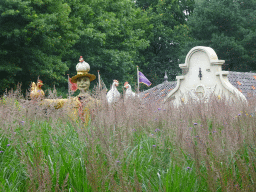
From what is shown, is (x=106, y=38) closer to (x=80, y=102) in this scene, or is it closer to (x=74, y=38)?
(x=74, y=38)

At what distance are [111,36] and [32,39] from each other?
8.18 meters

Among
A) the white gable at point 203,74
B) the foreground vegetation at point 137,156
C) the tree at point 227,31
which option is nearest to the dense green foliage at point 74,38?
the tree at point 227,31

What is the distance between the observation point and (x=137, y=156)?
9.67ft

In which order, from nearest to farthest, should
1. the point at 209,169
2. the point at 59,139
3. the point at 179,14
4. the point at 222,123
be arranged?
1. the point at 209,169
2. the point at 222,123
3. the point at 59,139
4. the point at 179,14

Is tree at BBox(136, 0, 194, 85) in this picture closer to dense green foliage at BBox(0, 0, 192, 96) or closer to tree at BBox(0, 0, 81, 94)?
dense green foliage at BBox(0, 0, 192, 96)

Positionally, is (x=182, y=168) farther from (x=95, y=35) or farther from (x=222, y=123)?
(x=95, y=35)

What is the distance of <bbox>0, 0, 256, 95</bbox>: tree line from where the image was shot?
1695 centimetres

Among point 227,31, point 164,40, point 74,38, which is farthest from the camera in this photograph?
point 164,40

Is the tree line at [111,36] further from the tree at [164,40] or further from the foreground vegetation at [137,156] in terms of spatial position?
the foreground vegetation at [137,156]

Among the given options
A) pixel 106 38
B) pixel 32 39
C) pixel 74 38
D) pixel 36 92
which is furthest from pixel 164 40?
pixel 36 92

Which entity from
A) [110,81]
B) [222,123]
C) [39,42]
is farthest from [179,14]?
[222,123]

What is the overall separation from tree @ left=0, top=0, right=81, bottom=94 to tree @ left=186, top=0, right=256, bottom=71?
1127cm

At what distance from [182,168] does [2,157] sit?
6.25 ft

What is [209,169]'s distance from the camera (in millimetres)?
2076
